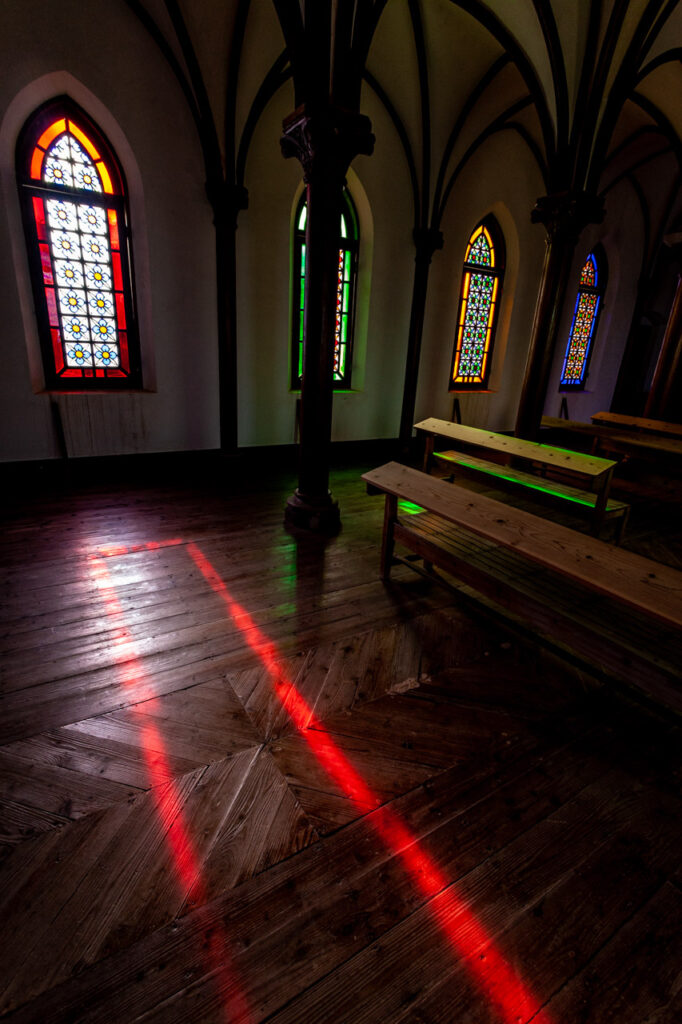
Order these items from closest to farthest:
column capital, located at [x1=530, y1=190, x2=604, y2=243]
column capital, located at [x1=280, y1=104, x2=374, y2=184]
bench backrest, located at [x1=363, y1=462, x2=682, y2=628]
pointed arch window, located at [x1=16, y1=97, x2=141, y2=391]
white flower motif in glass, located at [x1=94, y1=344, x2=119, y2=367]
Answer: bench backrest, located at [x1=363, y1=462, x2=682, y2=628]
column capital, located at [x1=280, y1=104, x2=374, y2=184]
pointed arch window, located at [x1=16, y1=97, x2=141, y2=391]
column capital, located at [x1=530, y1=190, x2=604, y2=243]
white flower motif in glass, located at [x1=94, y1=344, x2=119, y2=367]

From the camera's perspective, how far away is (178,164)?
223 inches

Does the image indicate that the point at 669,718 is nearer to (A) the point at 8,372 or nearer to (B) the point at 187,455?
(B) the point at 187,455

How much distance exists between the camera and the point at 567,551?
2600 mm

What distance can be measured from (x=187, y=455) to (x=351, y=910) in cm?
592

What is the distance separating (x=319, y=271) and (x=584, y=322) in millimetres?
8929

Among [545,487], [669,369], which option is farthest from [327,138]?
[669,369]

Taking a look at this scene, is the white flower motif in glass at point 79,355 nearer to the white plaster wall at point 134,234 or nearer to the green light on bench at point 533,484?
the white plaster wall at point 134,234

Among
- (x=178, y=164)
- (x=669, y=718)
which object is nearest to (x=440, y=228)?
(x=178, y=164)

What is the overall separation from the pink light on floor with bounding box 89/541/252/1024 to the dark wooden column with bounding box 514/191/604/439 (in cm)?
563

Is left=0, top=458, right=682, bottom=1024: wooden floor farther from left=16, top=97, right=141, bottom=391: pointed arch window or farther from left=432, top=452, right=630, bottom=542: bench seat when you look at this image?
left=16, top=97, right=141, bottom=391: pointed arch window

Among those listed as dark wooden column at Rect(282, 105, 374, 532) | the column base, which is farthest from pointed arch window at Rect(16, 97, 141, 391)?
the column base

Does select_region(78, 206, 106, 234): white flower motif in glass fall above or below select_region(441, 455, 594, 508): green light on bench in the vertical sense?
above

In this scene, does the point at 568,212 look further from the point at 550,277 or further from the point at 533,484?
the point at 533,484

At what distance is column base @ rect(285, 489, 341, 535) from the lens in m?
4.74
